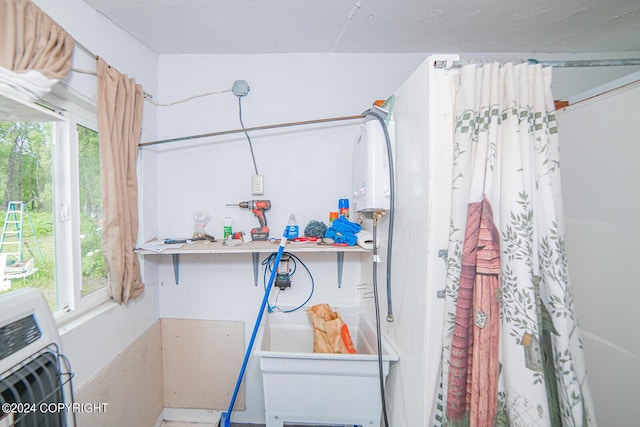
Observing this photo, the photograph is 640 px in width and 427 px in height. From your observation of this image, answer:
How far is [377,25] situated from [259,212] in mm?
1398

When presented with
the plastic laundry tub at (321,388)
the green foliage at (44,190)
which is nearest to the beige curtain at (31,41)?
the green foliage at (44,190)

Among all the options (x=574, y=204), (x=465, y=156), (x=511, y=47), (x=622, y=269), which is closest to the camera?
(x=465, y=156)

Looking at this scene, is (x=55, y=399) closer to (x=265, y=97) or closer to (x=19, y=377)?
(x=19, y=377)

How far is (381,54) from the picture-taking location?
1.61 metres

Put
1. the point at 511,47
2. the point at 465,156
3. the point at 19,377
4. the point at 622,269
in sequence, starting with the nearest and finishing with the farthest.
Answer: the point at 19,377, the point at 465,156, the point at 622,269, the point at 511,47

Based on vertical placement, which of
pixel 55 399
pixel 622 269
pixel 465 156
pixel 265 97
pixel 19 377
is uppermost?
pixel 265 97

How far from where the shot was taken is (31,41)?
2.68 feet

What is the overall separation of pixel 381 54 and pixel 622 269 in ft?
5.73

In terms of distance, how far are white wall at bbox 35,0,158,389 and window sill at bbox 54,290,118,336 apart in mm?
13

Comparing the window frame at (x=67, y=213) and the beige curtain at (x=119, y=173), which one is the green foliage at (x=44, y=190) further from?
the beige curtain at (x=119, y=173)

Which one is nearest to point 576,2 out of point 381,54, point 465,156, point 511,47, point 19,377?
point 511,47

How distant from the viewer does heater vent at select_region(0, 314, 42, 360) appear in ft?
1.85

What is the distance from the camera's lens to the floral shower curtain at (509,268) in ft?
2.22

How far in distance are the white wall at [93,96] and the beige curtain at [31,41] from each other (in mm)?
146
